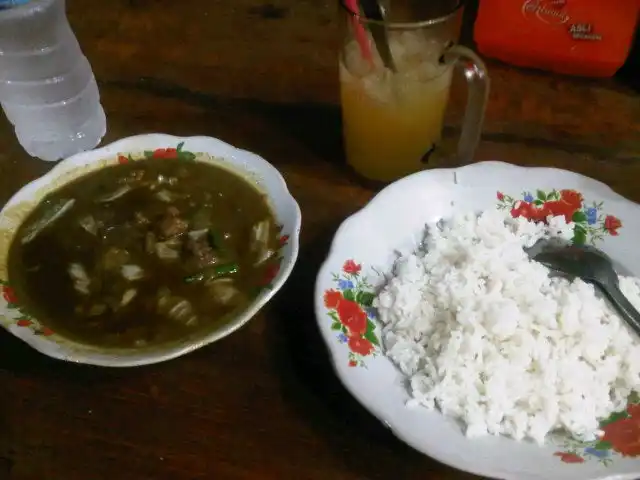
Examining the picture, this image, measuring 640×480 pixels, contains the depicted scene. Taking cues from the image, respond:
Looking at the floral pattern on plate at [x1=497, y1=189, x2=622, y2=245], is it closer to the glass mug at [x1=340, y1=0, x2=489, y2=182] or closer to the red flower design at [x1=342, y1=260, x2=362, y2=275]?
the glass mug at [x1=340, y1=0, x2=489, y2=182]

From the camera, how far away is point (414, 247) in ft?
3.96

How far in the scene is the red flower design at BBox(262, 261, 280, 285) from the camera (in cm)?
107

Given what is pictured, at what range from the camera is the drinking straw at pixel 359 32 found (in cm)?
120

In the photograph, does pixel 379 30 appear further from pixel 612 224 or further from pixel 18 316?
pixel 18 316

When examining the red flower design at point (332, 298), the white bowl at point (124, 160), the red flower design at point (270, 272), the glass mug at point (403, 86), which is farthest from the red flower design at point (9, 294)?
the glass mug at point (403, 86)

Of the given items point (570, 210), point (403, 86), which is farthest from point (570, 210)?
point (403, 86)

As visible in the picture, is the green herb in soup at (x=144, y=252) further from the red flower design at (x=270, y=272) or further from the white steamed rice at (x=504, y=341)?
the white steamed rice at (x=504, y=341)

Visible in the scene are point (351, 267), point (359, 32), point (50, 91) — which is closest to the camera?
point (351, 267)

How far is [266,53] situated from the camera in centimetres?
181

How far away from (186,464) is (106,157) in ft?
2.29

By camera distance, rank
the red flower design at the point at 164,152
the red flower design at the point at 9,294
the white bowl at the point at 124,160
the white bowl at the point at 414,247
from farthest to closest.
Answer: the red flower design at the point at 164,152, the red flower design at the point at 9,294, the white bowl at the point at 124,160, the white bowl at the point at 414,247

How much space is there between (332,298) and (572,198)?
55cm

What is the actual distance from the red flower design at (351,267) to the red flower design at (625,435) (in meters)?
0.45

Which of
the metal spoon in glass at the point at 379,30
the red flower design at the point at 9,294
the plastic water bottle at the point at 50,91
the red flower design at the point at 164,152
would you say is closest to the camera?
the red flower design at the point at 9,294
